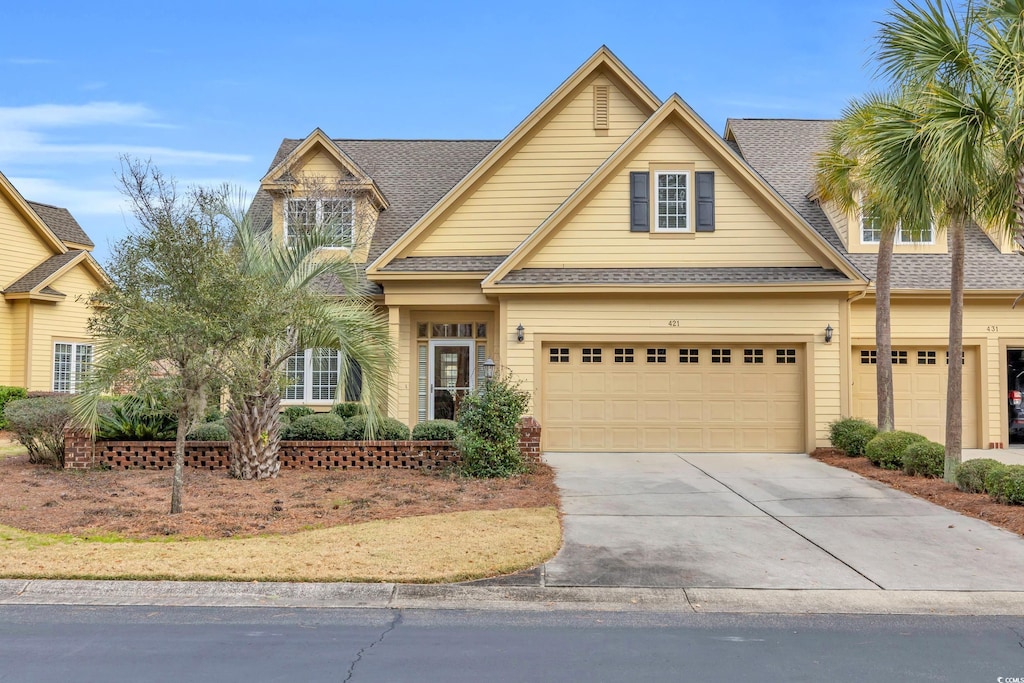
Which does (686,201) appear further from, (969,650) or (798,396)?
(969,650)

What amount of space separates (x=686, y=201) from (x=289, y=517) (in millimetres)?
10613

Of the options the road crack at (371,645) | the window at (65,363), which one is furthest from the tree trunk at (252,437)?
the window at (65,363)

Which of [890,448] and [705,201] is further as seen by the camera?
[705,201]

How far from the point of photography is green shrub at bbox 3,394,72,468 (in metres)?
12.9

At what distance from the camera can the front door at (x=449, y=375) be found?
17.7 meters

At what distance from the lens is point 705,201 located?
16.1 metres

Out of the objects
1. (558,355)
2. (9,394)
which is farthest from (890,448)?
(9,394)

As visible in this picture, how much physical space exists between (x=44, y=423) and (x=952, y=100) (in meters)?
14.2

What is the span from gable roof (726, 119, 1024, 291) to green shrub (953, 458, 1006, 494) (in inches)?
254

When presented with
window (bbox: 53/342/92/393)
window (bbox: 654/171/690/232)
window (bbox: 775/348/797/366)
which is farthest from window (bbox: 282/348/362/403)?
window (bbox: 775/348/797/366)

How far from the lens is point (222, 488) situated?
11.4 metres

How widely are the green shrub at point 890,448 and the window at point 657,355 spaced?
14.0 feet

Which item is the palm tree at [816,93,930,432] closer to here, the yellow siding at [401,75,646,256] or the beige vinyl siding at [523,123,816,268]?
the beige vinyl siding at [523,123,816,268]

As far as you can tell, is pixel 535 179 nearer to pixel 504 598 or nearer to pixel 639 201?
pixel 639 201
